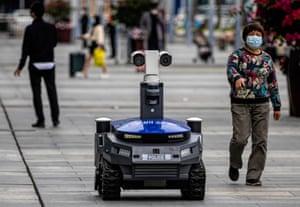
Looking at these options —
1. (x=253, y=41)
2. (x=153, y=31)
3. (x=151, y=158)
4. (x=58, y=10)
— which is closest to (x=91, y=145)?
(x=253, y=41)

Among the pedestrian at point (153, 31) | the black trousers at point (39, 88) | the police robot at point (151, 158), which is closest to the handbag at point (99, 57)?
the pedestrian at point (153, 31)

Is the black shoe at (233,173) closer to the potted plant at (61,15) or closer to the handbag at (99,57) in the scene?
the handbag at (99,57)

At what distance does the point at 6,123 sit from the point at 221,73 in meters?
16.1

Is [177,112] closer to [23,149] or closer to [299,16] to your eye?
[299,16]

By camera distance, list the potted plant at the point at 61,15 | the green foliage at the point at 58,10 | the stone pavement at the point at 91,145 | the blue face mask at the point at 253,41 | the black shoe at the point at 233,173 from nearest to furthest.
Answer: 1. the stone pavement at the point at 91,145
2. the blue face mask at the point at 253,41
3. the black shoe at the point at 233,173
4. the potted plant at the point at 61,15
5. the green foliage at the point at 58,10

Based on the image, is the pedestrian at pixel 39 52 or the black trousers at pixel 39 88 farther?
the black trousers at pixel 39 88

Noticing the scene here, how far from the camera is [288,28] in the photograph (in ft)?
67.7

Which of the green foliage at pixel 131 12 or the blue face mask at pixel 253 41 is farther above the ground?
the blue face mask at pixel 253 41

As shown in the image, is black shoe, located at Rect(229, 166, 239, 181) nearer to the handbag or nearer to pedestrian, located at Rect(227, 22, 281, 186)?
pedestrian, located at Rect(227, 22, 281, 186)

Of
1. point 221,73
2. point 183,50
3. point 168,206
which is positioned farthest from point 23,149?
point 183,50

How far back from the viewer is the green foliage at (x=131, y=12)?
41.0 metres

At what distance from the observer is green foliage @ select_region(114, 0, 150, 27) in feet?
135

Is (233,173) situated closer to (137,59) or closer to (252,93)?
(252,93)

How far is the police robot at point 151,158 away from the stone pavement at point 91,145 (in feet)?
0.60
